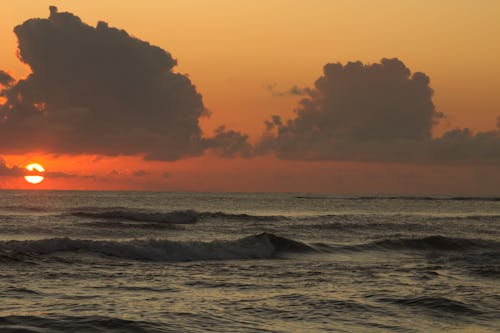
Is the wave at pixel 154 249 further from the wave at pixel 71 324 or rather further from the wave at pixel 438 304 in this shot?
the wave at pixel 71 324

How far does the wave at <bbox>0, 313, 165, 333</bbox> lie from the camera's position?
1448cm

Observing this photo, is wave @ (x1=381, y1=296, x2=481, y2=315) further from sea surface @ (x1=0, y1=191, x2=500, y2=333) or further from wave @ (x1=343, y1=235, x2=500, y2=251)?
wave @ (x1=343, y1=235, x2=500, y2=251)

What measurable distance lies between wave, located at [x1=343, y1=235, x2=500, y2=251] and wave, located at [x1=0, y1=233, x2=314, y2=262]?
6187mm

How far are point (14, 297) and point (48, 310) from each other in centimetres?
209

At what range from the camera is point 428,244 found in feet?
127

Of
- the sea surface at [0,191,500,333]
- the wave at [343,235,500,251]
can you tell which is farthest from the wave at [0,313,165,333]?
the wave at [343,235,500,251]

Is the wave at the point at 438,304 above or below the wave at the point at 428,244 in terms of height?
below

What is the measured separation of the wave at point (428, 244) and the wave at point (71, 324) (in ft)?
74.3

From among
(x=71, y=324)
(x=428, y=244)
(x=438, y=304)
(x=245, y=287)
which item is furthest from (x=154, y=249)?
(x=428, y=244)

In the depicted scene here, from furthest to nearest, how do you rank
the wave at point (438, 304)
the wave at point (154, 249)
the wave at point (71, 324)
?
1. the wave at point (154, 249)
2. the wave at point (438, 304)
3. the wave at point (71, 324)

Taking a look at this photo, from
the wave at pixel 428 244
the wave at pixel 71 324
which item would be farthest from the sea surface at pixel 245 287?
the wave at pixel 428 244

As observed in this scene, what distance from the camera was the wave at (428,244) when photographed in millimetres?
37219

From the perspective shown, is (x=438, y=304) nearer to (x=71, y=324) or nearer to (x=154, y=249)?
(x=71, y=324)

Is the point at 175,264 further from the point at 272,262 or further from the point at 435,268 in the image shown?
the point at 435,268
